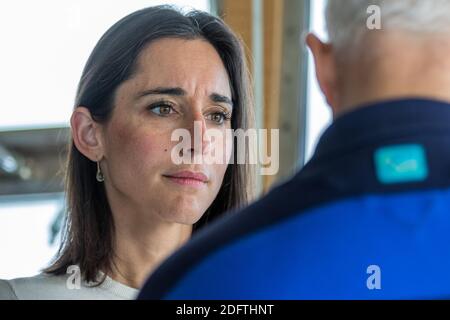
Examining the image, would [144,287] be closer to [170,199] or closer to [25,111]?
[170,199]

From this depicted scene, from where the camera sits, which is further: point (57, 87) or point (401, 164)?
point (57, 87)

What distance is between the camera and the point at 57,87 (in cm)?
657

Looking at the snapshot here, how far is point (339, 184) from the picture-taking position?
82cm

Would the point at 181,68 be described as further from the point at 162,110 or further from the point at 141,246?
the point at 141,246

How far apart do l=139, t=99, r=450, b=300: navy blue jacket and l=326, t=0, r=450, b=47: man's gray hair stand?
4.4 inches

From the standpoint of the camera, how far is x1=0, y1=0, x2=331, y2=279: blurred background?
4.92 meters

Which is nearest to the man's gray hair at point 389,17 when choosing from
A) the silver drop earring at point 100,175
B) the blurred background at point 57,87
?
the silver drop earring at point 100,175

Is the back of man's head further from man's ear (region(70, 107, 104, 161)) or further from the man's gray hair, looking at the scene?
man's ear (region(70, 107, 104, 161))

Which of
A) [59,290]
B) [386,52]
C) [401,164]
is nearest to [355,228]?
[401,164]

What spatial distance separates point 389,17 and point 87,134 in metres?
1.04

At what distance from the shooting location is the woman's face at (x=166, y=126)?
5.43ft

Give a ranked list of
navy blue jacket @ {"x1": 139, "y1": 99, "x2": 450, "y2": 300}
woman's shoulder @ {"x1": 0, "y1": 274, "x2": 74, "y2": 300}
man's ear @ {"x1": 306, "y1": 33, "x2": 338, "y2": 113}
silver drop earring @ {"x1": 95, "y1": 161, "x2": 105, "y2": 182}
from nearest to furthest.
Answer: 1. navy blue jacket @ {"x1": 139, "y1": 99, "x2": 450, "y2": 300}
2. man's ear @ {"x1": 306, "y1": 33, "x2": 338, "y2": 113}
3. woman's shoulder @ {"x1": 0, "y1": 274, "x2": 74, "y2": 300}
4. silver drop earring @ {"x1": 95, "y1": 161, "x2": 105, "y2": 182}

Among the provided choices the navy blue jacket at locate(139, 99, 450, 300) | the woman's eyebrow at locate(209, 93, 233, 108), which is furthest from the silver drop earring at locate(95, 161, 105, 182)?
the navy blue jacket at locate(139, 99, 450, 300)
